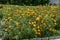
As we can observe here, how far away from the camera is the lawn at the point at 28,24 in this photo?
22.1 ft

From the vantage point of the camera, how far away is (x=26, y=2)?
10.2 metres

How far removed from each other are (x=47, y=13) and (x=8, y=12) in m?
1.21

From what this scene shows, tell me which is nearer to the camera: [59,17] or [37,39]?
[37,39]

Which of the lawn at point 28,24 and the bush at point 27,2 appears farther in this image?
the bush at point 27,2

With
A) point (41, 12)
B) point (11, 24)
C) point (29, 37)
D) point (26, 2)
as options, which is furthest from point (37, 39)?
point (26, 2)

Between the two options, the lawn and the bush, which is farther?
the bush

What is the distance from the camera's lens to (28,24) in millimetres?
6922

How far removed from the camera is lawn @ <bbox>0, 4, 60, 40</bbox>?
6.74m

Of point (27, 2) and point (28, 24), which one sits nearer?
point (28, 24)

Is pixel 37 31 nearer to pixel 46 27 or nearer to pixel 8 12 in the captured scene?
pixel 46 27

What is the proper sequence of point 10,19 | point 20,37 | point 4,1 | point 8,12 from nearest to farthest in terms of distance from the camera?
point 20,37 → point 10,19 → point 8,12 → point 4,1

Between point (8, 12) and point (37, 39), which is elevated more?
point (8, 12)

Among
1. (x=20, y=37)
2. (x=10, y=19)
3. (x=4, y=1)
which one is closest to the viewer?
(x=20, y=37)

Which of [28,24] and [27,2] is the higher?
[28,24]
